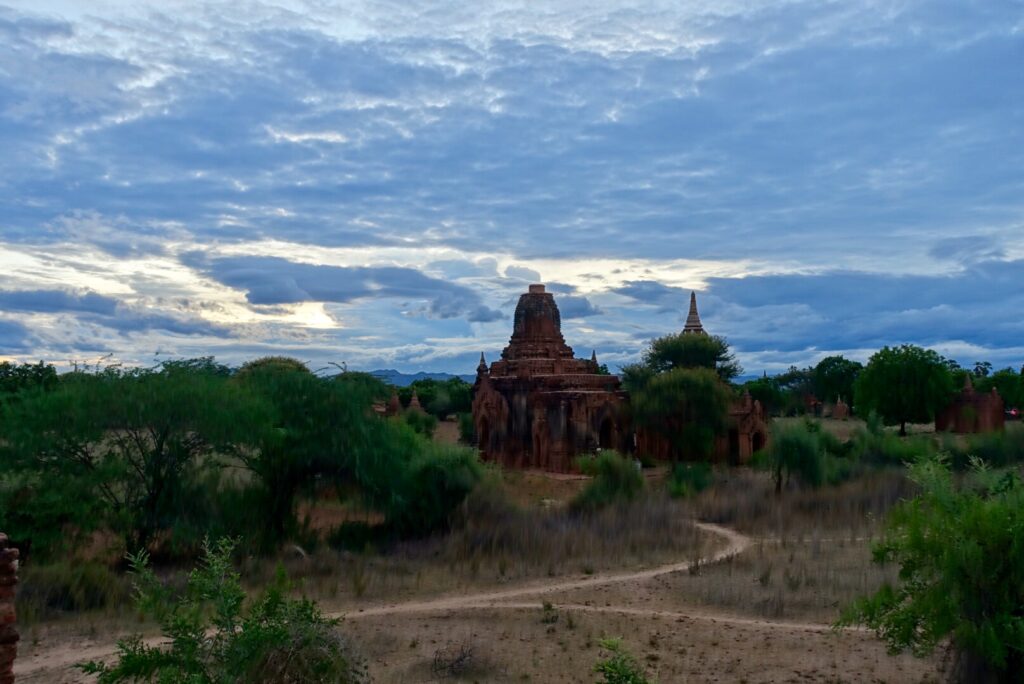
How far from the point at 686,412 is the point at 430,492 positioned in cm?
1760

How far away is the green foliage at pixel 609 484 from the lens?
21.2 meters

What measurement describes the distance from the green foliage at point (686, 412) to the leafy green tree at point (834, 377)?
35449 millimetres

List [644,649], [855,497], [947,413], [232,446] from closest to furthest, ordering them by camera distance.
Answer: [644,649] < [232,446] < [855,497] < [947,413]

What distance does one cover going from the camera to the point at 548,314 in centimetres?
3841

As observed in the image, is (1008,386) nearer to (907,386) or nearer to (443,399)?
(907,386)

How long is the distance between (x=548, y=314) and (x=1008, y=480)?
2977cm

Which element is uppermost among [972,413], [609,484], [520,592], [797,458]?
[972,413]

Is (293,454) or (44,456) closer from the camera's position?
(44,456)

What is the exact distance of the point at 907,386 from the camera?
41281 mm

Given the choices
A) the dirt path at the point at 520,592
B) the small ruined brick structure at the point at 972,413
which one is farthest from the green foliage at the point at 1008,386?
the dirt path at the point at 520,592

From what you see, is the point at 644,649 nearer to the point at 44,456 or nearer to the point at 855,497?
the point at 44,456

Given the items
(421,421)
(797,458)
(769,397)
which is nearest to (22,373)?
(421,421)

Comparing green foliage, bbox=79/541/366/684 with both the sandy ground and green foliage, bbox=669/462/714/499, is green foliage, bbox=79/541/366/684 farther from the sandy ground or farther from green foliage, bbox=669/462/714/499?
green foliage, bbox=669/462/714/499

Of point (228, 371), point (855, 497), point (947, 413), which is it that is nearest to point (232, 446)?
point (228, 371)
